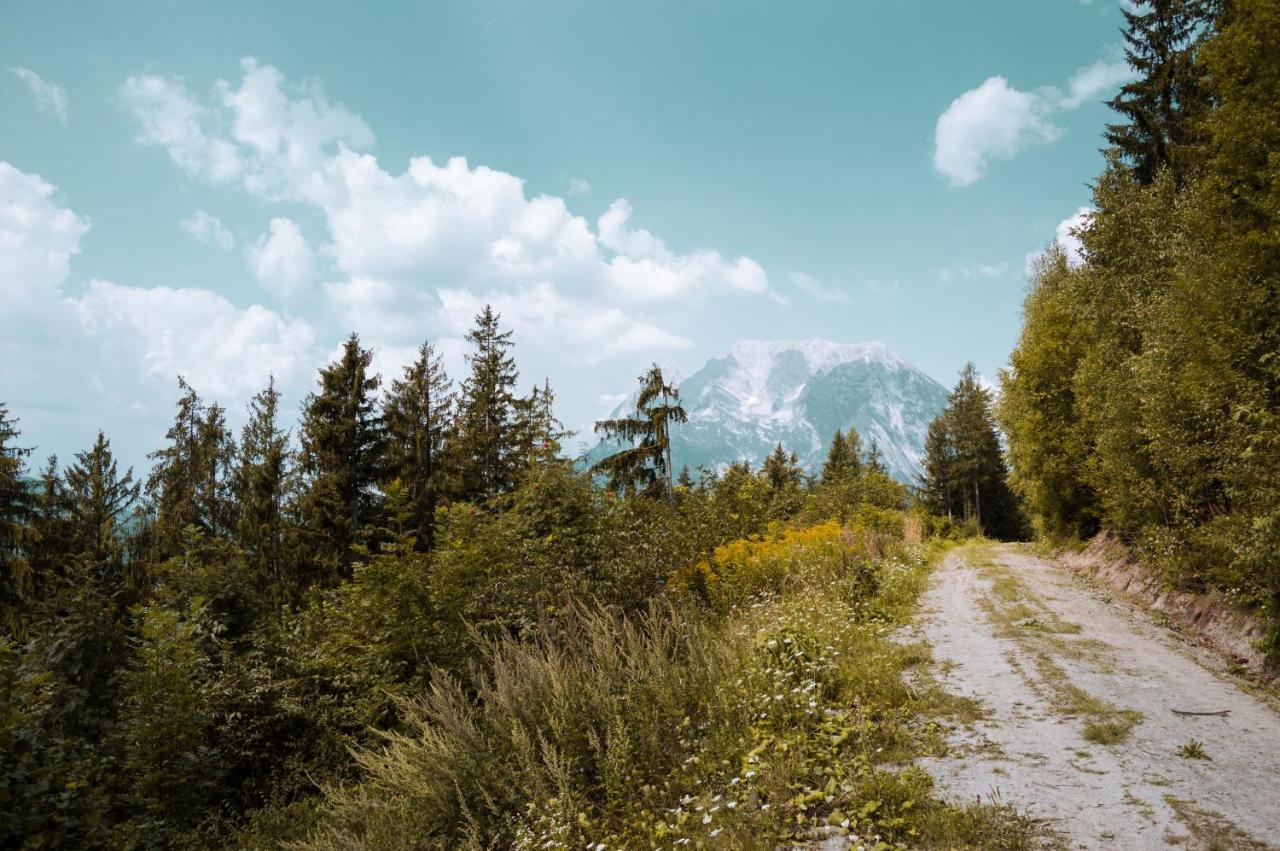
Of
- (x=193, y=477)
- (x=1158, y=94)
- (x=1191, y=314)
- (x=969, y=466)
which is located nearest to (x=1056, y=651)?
(x=1191, y=314)

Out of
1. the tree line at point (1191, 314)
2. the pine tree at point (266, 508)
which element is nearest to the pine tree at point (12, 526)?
the pine tree at point (266, 508)

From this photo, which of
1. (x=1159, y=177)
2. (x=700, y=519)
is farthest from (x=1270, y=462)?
(x=1159, y=177)

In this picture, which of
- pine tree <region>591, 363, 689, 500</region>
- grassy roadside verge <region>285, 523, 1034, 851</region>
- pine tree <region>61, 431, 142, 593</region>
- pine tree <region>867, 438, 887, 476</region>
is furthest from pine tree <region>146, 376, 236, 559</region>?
pine tree <region>867, 438, 887, 476</region>

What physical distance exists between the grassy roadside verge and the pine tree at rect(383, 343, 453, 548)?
1895 centimetres

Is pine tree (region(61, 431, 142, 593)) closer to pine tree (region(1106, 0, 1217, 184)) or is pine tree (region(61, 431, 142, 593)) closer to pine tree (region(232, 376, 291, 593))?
pine tree (region(232, 376, 291, 593))

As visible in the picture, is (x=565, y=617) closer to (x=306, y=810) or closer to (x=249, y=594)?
(x=306, y=810)

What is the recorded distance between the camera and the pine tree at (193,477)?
28.1 meters

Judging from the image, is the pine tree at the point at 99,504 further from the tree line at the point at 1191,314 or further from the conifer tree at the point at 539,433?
the tree line at the point at 1191,314

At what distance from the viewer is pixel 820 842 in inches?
154

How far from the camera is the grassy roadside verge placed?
13.7 feet

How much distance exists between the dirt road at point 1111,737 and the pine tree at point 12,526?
87.9 ft

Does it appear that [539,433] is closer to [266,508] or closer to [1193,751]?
[1193,751]

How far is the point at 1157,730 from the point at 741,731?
3.69 meters

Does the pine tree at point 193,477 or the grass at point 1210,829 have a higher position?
the pine tree at point 193,477
